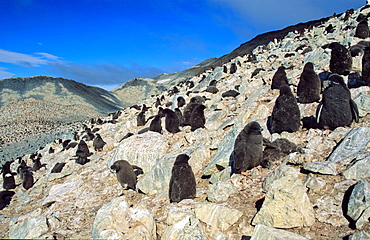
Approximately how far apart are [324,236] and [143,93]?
A: 208 feet

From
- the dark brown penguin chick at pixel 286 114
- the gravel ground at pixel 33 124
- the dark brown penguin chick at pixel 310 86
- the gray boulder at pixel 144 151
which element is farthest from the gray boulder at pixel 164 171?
the gravel ground at pixel 33 124

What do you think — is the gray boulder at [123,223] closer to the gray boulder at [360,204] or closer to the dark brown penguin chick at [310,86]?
the gray boulder at [360,204]

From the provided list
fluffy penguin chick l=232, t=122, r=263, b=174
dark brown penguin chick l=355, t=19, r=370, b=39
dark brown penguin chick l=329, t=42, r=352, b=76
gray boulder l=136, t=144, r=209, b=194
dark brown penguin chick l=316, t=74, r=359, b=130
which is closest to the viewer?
fluffy penguin chick l=232, t=122, r=263, b=174

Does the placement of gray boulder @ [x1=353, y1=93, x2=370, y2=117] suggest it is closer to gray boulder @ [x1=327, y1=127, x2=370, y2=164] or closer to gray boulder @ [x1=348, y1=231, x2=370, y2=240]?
gray boulder @ [x1=327, y1=127, x2=370, y2=164]

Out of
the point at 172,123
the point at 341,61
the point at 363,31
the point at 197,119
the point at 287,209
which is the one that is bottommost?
the point at 287,209

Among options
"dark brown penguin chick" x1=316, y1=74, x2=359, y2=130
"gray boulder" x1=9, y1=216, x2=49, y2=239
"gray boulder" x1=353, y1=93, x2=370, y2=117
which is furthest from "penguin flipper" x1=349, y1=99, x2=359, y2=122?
"gray boulder" x1=9, y1=216, x2=49, y2=239

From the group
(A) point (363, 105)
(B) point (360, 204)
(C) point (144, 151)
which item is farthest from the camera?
(C) point (144, 151)

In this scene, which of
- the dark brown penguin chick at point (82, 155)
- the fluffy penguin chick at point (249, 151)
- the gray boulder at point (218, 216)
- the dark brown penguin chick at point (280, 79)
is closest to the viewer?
the gray boulder at point (218, 216)

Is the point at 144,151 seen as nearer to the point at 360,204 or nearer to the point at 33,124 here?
the point at 360,204

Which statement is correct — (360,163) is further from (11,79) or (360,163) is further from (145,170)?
(11,79)

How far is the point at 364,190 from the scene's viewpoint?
3.31 metres

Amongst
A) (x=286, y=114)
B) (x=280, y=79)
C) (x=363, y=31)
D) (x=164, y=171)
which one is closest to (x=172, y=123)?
(x=164, y=171)

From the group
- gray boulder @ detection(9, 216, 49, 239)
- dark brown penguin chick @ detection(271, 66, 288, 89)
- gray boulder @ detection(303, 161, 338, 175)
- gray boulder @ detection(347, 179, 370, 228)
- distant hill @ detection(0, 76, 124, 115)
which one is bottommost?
gray boulder @ detection(9, 216, 49, 239)

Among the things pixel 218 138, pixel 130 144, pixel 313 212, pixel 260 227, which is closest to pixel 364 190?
pixel 313 212
